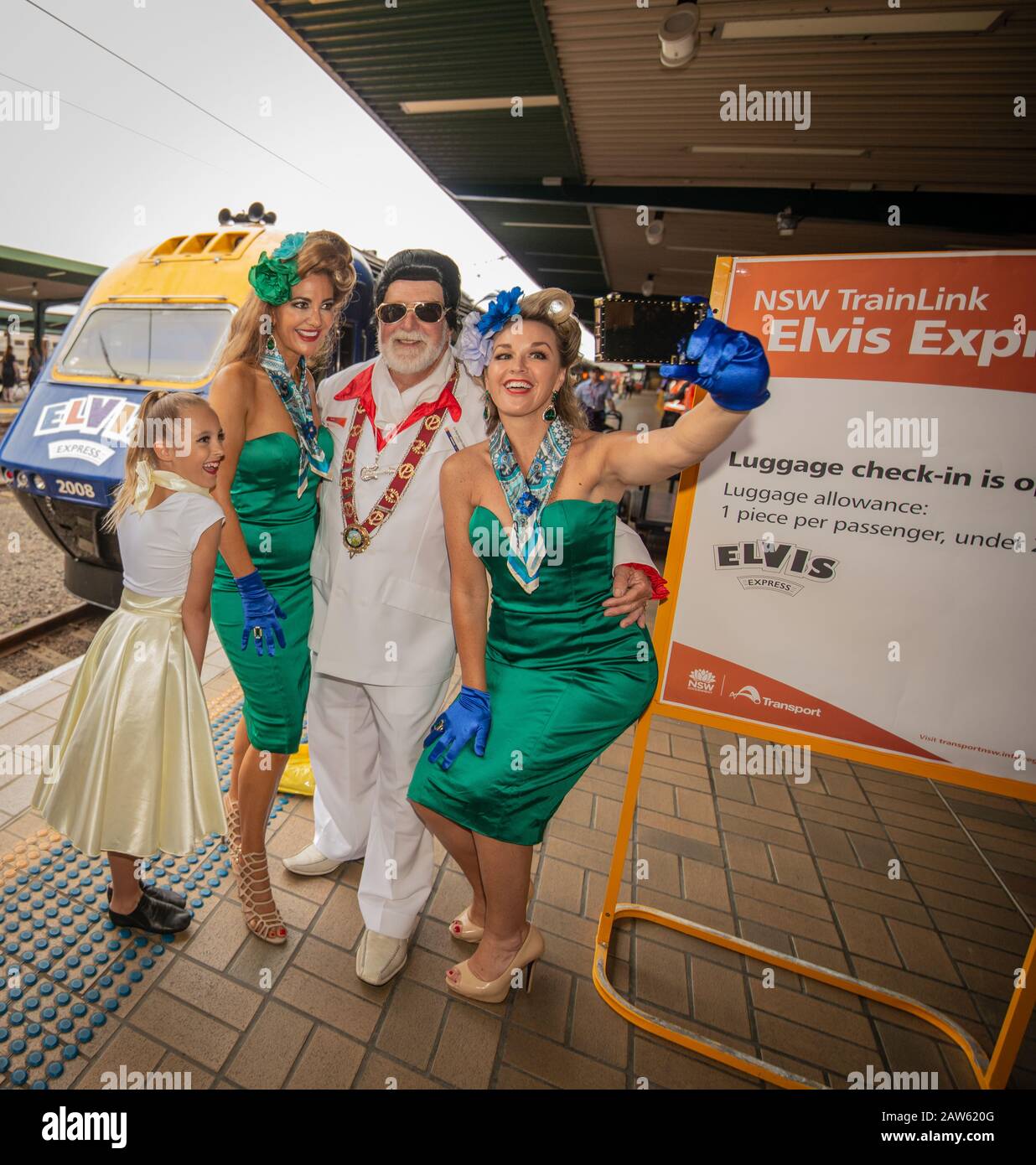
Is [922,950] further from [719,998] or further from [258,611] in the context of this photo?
[258,611]

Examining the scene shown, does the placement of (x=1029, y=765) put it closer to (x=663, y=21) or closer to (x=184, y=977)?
(x=184, y=977)

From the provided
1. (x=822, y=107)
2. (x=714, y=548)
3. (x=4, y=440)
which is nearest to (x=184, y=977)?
(x=714, y=548)

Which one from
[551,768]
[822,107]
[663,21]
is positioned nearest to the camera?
[551,768]

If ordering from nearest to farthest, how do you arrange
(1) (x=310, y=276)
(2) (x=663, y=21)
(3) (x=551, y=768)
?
(3) (x=551, y=768) → (1) (x=310, y=276) → (2) (x=663, y=21)

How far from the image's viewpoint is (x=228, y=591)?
7.27 ft

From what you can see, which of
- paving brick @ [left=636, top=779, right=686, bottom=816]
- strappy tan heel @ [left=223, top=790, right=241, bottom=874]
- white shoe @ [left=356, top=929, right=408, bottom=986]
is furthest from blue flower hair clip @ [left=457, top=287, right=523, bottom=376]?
paving brick @ [left=636, top=779, right=686, bottom=816]

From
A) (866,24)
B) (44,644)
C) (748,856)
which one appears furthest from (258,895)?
(866,24)

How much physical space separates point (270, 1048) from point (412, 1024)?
1.50 ft

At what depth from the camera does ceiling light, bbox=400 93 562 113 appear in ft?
17.0

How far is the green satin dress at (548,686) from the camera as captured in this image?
6.36 ft

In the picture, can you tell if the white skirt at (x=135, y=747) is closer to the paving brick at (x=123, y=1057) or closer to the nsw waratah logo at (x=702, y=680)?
the paving brick at (x=123, y=1057)

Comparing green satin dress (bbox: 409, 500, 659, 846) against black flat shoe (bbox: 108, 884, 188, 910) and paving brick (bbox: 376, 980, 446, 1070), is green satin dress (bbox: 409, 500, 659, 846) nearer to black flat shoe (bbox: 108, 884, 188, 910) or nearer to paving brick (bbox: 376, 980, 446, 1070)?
paving brick (bbox: 376, 980, 446, 1070)

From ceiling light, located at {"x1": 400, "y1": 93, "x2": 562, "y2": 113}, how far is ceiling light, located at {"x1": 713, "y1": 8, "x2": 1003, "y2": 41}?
175cm

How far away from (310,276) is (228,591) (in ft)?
3.81
